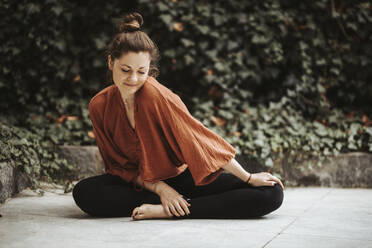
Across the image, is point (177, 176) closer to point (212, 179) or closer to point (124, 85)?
point (212, 179)

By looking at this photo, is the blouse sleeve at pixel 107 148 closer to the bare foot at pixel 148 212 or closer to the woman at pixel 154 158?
the woman at pixel 154 158

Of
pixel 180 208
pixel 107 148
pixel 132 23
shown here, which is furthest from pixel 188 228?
pixel 132 23

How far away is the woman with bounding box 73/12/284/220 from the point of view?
2.36 meters

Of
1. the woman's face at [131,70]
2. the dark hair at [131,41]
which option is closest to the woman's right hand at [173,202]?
the woman's face at [131,70]

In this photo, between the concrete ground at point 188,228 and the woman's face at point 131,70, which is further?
the woman's face at point 131,70

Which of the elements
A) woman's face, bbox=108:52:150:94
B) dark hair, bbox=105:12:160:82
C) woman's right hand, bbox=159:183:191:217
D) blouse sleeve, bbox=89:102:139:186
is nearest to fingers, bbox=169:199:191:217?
woman's right hand, bbox=159:183:191:217

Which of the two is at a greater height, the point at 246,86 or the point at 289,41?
the point at 289,41

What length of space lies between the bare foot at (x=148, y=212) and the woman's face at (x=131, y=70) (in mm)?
618

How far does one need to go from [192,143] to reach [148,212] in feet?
1.45

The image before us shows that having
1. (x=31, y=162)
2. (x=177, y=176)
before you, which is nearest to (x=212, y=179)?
(x=177, y=176)

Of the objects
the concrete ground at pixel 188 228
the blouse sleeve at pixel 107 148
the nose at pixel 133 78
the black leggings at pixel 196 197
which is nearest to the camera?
the concrete ground at pixel 188 228

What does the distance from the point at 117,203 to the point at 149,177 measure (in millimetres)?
247

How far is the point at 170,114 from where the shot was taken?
2.37m

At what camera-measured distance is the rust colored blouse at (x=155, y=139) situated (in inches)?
92.4
